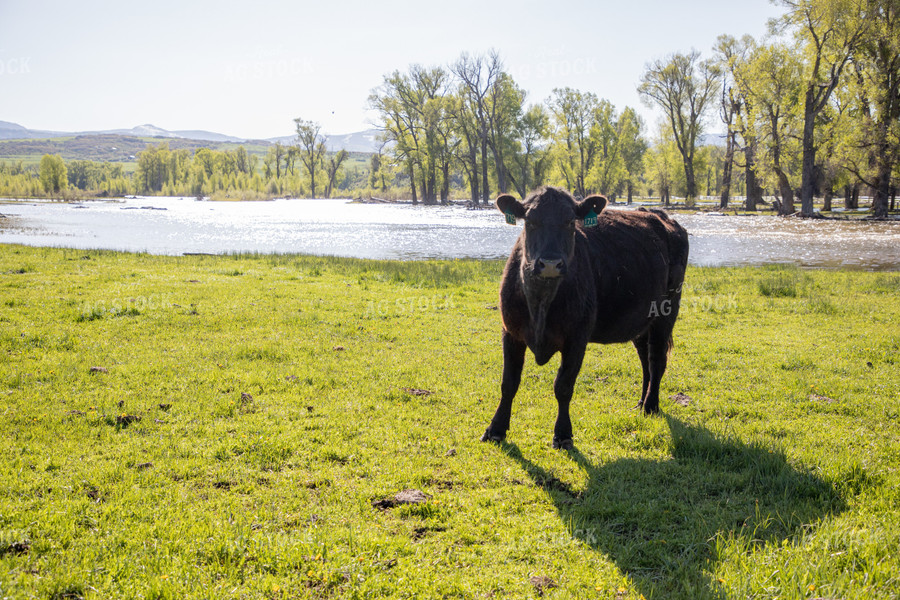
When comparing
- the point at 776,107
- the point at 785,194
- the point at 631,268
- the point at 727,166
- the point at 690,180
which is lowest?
the point at 631,268

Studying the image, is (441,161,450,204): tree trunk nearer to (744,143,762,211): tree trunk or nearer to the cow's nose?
(744,143,762,211): tree trunk

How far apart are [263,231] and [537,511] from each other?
43.0 m

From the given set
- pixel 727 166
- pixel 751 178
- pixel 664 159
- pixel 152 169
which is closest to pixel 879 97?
pixel 751 178

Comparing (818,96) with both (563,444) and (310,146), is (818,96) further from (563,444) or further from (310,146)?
(310,146)

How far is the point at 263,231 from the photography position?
1738 inches

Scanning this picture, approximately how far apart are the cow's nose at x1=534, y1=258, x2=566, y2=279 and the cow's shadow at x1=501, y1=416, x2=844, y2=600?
6.49 feet

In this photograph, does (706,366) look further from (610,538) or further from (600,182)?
(600,182)

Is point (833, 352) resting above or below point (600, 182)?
below

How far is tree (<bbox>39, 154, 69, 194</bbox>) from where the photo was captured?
103438 millimetres

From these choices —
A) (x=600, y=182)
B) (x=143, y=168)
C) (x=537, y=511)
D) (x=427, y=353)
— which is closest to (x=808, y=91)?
(x=600, y=182)

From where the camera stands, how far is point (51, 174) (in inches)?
4124

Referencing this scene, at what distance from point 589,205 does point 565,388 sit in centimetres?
205

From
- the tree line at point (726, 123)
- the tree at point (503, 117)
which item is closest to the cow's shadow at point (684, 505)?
the tree line at point (726, 123)

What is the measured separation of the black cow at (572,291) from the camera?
5.82 m
